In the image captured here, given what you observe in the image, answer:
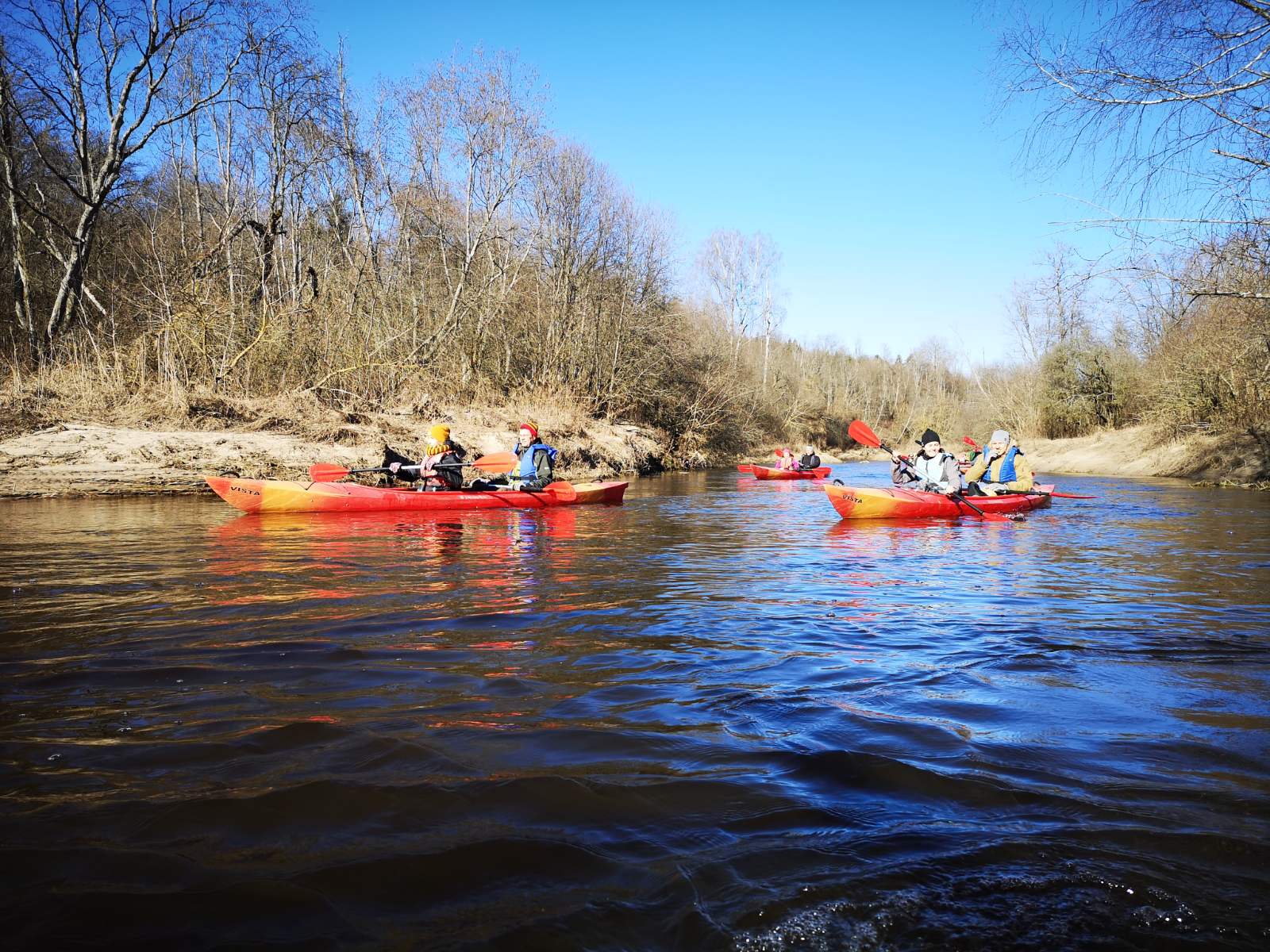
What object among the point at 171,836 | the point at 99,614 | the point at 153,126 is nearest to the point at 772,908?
the point at 171,836

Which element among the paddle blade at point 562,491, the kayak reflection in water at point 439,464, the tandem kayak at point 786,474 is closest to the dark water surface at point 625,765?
the kayak reflection in water at point 439,464

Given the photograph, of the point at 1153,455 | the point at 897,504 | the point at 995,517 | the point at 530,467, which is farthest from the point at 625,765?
the point at 1153,455

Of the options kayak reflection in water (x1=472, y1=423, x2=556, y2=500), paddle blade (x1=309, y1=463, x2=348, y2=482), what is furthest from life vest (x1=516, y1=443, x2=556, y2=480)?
paddle blade (x1=309, y1=463, x2=348, y2=482)

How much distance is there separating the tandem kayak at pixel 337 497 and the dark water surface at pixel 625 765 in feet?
14.2

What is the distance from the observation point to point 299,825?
2.24 metres

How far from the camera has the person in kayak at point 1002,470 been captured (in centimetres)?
1257

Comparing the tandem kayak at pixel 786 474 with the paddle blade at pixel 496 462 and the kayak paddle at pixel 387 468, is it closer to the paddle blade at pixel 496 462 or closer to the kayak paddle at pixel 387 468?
the kayak paddle at pixel 387 468

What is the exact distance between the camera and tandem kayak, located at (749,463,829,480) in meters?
21.2

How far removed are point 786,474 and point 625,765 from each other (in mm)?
18970

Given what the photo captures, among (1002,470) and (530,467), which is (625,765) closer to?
(530,467)

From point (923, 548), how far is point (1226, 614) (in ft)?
11.6

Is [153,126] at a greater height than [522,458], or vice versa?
[153,126]

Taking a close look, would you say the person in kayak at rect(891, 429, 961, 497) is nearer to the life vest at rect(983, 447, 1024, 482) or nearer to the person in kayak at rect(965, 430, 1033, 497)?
the person in kayak at rect(965, 430, 1033, 497)

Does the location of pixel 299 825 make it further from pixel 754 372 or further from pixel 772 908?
pixel 754 372
